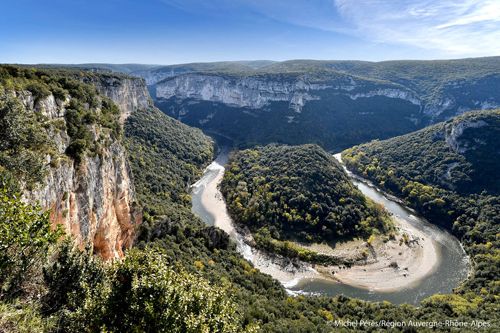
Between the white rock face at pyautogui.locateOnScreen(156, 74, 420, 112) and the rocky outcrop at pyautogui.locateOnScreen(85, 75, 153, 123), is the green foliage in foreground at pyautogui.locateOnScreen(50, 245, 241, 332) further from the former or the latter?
the white rock face at pyautogui.locateOnScreen(156, 74, 420, 112)

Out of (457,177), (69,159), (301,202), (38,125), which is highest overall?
(38,125)

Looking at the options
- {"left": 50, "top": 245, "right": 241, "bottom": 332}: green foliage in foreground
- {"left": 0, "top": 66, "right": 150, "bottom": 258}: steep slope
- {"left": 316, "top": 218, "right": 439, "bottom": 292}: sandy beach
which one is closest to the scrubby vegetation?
{"left": 0, "top": 66, "right": 150, "bottom": 258}: steep slope

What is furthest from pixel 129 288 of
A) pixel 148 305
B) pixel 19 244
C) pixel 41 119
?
pixel 41 119

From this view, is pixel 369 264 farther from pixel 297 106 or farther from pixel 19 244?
pixel 297 106

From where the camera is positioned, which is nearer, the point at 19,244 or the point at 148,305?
the point at 19,244

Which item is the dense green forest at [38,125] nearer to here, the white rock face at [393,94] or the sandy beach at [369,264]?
the sandy beach at [369,264]

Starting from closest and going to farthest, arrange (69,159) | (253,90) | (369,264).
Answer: (69,159) → (369,264) → (253,90)

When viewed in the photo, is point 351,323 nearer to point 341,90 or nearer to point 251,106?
point 251,106
